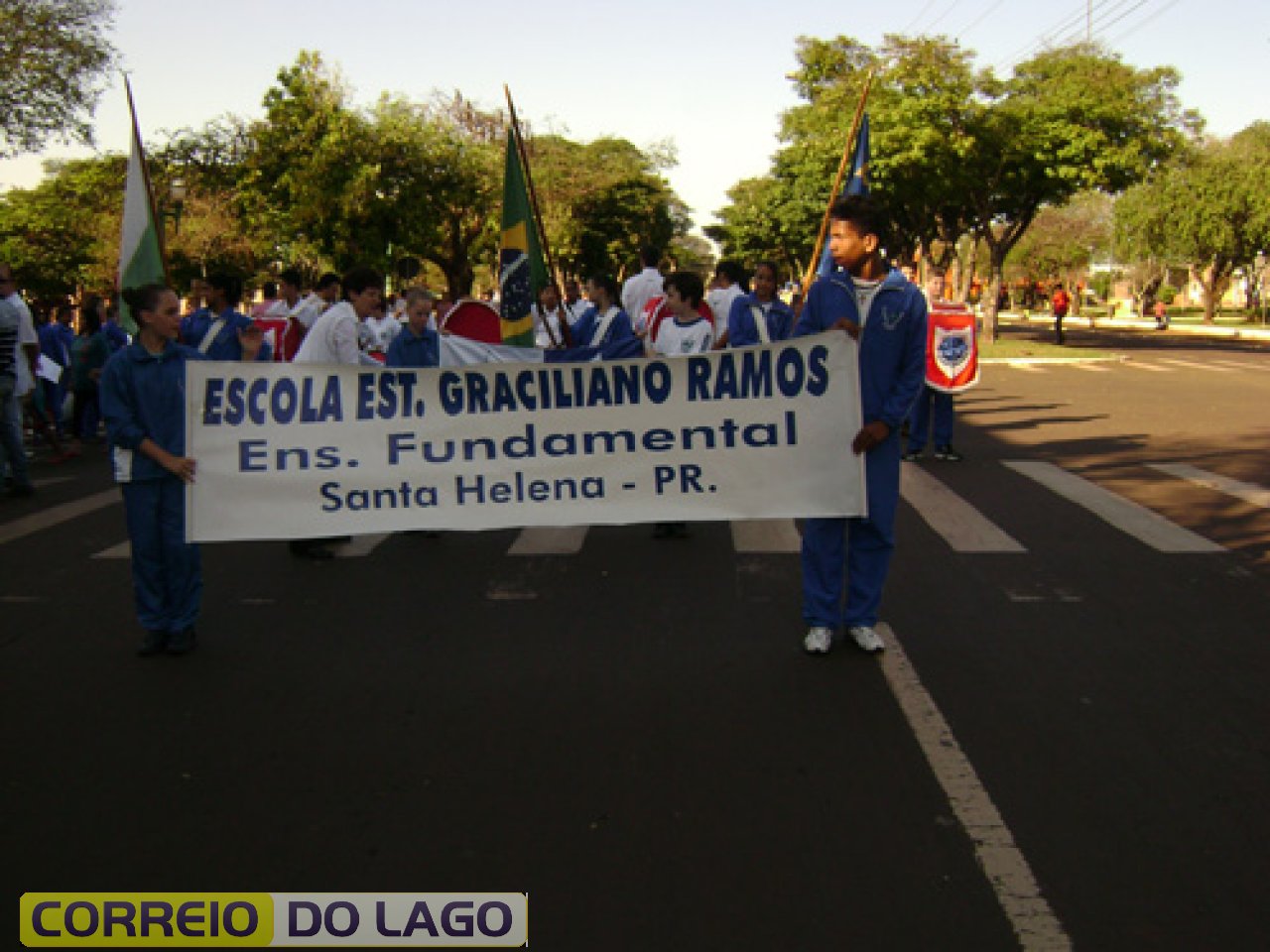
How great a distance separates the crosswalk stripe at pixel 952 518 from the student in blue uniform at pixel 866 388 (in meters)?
2.65

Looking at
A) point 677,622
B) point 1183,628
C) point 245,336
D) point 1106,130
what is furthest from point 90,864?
point 1106,130

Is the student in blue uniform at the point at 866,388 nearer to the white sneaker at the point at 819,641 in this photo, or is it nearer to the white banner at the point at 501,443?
the white sneaker at the point at 819,641

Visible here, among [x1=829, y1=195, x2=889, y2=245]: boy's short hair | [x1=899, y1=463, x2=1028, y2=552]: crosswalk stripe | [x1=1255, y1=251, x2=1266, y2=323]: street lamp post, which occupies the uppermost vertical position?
[x1=1255, y1=251, x2=1266, y2=323]: street lamp post

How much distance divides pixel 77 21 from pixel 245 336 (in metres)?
25.7

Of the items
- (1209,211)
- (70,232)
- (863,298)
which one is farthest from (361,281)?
(70,232)

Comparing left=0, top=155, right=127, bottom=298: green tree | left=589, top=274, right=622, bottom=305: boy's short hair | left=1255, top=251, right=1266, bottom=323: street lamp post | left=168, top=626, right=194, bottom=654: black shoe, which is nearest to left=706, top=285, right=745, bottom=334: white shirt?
left=589, top=274, right=622, bottom=305: boy's short hair

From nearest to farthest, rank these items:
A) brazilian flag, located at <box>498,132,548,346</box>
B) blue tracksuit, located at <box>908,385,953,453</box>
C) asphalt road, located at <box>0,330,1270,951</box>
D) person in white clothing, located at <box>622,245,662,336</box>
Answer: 1. asphalt road, located at <box>0,330,1270,951</box>
2. brazilian flag, located at <box>498,132,548,346</box>
3. blue tracksuit, located at <box>908,385,953,453</box>
4. person in white clothing, located at <box>622,245,662,336</box>

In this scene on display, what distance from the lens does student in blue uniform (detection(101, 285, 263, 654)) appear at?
19.0 feet

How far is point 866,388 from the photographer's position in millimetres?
5730

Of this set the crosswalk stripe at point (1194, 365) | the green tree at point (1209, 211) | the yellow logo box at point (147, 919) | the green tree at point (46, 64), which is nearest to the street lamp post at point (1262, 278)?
the green tree at point (1209, 211)

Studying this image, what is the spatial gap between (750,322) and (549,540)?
2.19 meters

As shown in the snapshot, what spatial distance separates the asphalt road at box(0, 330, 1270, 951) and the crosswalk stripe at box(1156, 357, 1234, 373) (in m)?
20.7

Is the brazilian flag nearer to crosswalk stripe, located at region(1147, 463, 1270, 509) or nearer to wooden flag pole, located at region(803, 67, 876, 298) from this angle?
wooden flag pole, located at region(803, 67, 876, 298)

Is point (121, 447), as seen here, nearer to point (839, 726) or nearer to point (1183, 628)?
point (839, 726)
